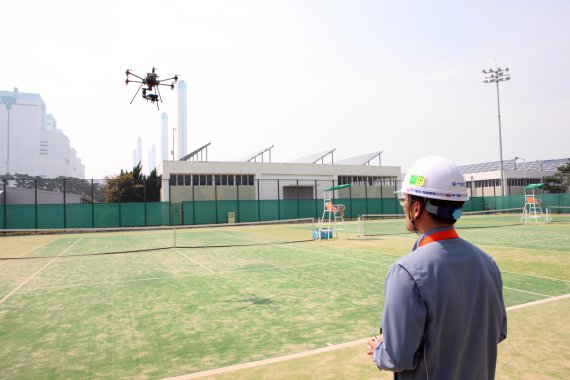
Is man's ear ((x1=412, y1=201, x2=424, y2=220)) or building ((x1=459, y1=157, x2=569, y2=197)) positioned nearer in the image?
man's ear ((x1=412, y1=201, x2=424, y2=220))

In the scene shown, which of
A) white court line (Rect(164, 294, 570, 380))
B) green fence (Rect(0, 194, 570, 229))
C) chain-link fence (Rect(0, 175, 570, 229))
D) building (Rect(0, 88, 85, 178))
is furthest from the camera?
building (Rect(0, 88, 85, 178))

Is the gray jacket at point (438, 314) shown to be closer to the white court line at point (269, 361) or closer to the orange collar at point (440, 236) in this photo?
the orange collar at point (440, 236)

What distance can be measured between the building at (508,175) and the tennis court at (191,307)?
6063 cm

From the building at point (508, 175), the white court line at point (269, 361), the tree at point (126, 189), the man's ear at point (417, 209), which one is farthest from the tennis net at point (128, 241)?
the building at point (508, 175)

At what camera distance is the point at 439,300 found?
181cm

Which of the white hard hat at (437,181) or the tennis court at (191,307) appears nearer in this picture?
the white hard hat at (437,181)

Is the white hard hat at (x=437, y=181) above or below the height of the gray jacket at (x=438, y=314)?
above

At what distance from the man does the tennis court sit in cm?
292

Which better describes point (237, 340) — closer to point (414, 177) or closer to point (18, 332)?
point (18, 332)

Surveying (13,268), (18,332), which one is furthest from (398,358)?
(13,268)

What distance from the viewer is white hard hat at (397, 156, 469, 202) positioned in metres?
2.02

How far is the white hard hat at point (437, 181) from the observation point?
2.02 m

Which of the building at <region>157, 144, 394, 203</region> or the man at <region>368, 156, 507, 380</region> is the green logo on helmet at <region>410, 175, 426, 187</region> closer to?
the man at <region>368, 156, 507, 380</region>

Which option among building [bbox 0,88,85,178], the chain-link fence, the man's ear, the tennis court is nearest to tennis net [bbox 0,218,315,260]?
the chain-link fence
